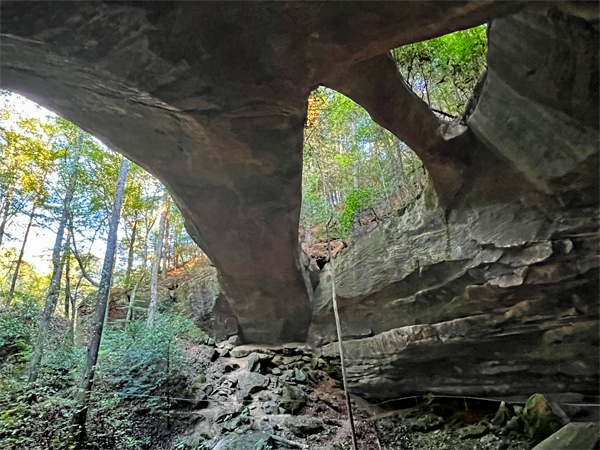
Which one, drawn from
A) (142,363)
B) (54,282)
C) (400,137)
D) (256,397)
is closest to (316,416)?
(256,397)

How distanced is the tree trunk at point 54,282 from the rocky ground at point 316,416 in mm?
3052

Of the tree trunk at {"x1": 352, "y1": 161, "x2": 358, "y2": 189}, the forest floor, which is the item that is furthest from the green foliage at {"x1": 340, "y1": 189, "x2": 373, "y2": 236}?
the forest floor

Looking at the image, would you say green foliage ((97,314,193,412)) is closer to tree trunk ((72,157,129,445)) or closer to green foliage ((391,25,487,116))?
tree trunk ((72,157,129,445))

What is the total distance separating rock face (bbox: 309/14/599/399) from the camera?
3697mm

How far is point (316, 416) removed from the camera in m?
6.00

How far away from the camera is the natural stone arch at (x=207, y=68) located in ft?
8.43

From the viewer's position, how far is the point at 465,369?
5.42 metres

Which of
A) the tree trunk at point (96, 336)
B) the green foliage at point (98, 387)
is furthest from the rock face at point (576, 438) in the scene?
the tree trunk at point (96, 336)

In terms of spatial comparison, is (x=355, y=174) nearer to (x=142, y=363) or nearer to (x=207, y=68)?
(x=207, y=68)

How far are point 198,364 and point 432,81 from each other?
8.45m

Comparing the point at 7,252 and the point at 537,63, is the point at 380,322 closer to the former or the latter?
the point at 537,63

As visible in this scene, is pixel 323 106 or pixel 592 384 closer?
pixel 592 384

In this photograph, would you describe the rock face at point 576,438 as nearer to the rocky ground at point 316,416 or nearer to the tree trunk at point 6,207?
the rocky ground at point 316,416

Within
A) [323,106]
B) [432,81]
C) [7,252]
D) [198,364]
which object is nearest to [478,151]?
[432,81]
